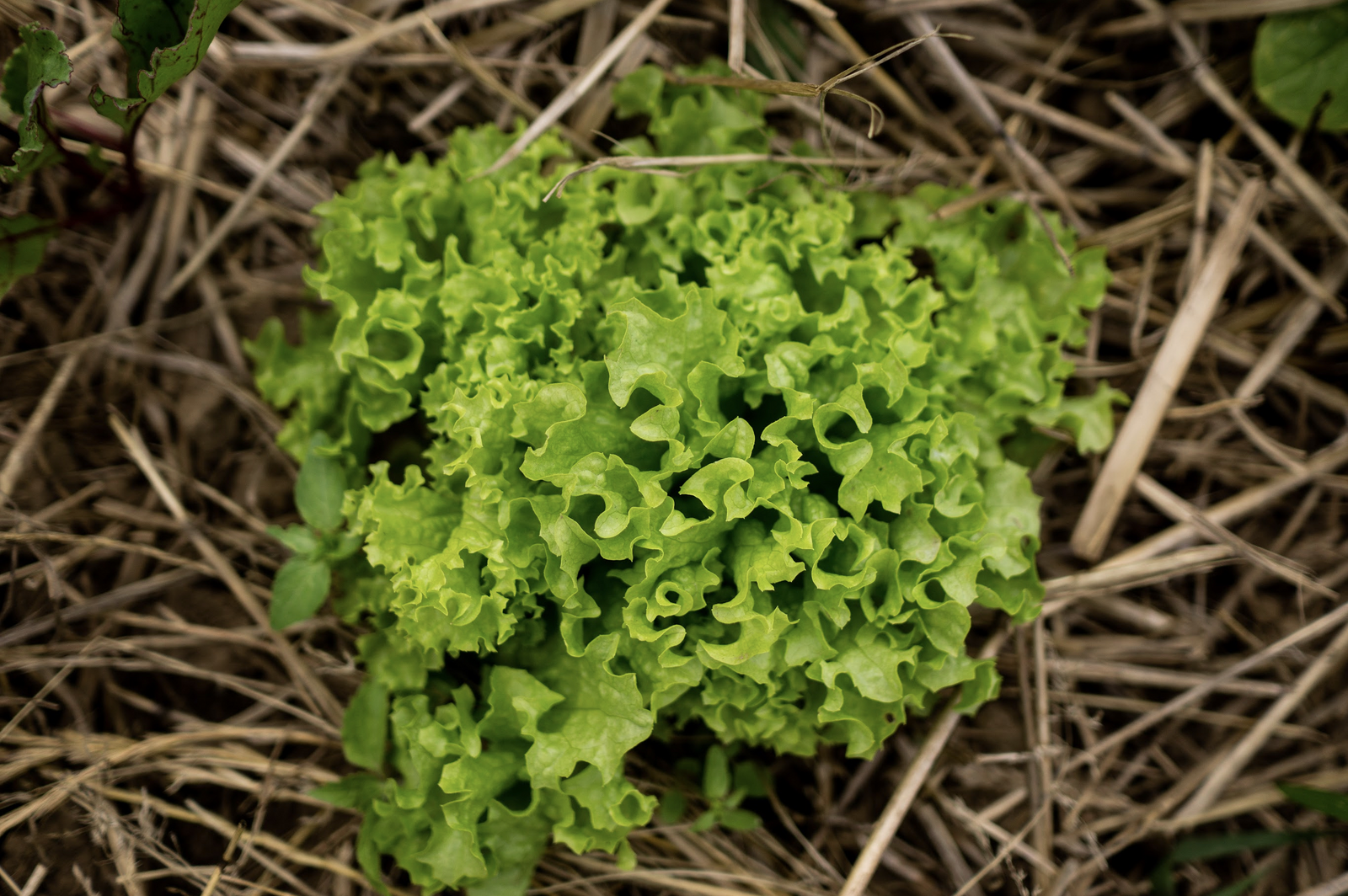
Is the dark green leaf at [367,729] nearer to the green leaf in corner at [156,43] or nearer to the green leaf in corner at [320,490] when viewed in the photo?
the green leaf in corner at [320,490]

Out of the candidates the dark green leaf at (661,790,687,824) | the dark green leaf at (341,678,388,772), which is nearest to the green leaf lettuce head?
the dark green leaf at (341,678,388,772)

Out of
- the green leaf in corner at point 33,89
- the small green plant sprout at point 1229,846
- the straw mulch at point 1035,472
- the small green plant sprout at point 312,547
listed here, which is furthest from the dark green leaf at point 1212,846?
the green leaf in corner at point 33,89

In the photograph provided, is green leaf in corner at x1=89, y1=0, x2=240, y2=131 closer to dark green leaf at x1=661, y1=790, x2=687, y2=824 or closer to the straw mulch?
the straw mulch

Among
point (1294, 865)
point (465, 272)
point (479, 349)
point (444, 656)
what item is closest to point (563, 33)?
point (465, 272)

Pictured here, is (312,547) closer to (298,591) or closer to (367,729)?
(298,591)

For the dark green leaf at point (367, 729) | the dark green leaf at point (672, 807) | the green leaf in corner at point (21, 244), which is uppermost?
the green leaf in corner at point (21, 244)
